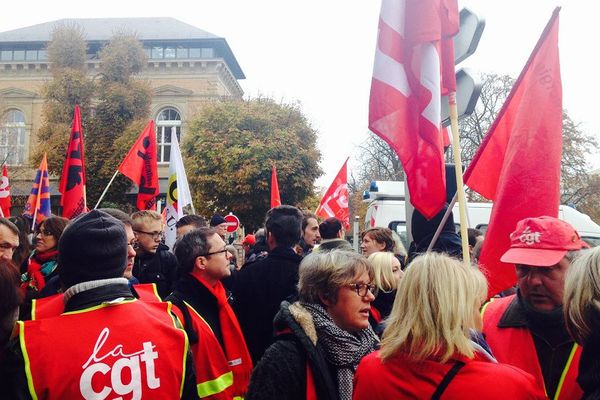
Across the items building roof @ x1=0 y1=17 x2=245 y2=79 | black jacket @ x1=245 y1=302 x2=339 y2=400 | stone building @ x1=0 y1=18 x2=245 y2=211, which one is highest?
building roof @ x1=0 y1=17 x2=245 y2=79

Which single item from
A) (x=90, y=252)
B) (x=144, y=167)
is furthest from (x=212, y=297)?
(x=144, y=167)

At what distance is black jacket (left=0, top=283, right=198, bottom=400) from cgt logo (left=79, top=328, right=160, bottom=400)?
0.46 ft

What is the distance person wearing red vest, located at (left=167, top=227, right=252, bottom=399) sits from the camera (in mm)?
3654

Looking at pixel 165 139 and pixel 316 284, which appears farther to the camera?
pixel 165 139

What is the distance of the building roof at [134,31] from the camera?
41906 millimetres

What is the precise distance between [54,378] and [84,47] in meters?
38.2

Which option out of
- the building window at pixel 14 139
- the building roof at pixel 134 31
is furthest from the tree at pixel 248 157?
Answer: the building window at pixel 14 139

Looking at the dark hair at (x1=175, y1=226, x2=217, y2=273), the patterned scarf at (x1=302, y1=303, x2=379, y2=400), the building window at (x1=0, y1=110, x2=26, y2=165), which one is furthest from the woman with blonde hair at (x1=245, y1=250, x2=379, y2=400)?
the building window at (x1=0, y1=110, x2=26, y2=165)

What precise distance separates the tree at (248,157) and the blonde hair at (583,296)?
24466 mm

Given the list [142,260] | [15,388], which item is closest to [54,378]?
[15,388]

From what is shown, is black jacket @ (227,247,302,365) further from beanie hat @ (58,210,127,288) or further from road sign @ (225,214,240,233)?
road sign @ (225,214,240,233)

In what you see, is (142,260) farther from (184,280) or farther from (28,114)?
(28,114)

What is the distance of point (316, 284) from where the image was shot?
2.68 meters

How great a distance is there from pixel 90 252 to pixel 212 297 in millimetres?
1515
